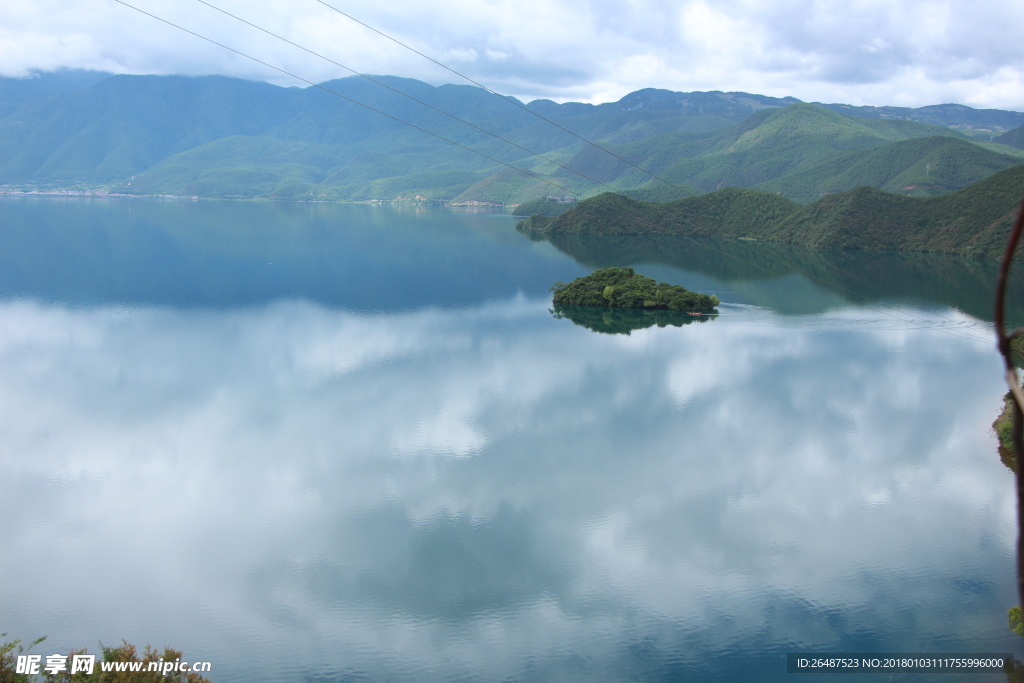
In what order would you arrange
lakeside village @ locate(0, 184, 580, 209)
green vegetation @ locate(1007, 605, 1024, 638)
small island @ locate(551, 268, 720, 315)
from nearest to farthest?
green vegetation @ locate(1007, 605, 1024, 638), small island @ locate(551, 268, 720, 315), lakeside village @ locate(0, 184, 580, 209)

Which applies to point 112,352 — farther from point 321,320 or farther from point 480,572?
point 480,572

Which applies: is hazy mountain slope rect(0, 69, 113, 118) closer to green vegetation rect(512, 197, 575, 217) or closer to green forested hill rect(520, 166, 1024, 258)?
green vegetation rect(512, 197, 575, 217)

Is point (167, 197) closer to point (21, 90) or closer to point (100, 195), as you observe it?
point (100, 195)

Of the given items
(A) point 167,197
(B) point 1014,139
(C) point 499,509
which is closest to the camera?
(C) point 499,509

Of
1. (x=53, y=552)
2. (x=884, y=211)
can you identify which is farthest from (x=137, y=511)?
(x=884, y=211)

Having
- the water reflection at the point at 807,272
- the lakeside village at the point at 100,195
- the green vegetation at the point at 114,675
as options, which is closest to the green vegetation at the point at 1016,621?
the green vegetation at the point at 114,675

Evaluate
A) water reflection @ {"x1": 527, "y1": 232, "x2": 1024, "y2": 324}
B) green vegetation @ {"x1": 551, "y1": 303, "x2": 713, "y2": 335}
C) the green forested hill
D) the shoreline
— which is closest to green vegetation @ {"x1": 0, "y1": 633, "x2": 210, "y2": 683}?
green vegetation @ {"x1": 551, "y1": 303, "x2": 713, "y2": 335}

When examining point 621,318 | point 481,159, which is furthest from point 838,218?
point 481,159
